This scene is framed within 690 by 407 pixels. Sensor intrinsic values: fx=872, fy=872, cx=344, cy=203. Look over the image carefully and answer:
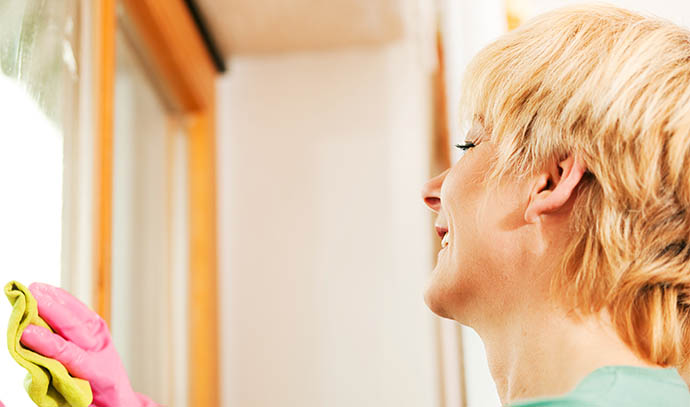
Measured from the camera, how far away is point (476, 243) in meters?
1.04

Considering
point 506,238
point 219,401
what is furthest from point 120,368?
point 219,401

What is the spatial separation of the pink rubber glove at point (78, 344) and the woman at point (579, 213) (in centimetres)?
41

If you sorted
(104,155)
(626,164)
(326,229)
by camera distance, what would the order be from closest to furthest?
(626,164)
(104,155)
(326,229)

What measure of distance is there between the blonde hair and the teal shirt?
0.05 metres

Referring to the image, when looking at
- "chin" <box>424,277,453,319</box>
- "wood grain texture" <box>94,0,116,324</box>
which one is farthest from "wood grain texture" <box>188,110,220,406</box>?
"chin" <box>424,277,453,319</box>

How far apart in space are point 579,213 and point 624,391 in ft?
0.73

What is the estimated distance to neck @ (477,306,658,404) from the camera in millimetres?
915

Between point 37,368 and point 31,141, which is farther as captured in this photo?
point 31,141

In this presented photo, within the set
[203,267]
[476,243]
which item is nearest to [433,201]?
[476,243]

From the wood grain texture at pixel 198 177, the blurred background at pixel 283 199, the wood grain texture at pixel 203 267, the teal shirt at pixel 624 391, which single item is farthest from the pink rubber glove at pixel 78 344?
the wood grain texture at pixel 203 267

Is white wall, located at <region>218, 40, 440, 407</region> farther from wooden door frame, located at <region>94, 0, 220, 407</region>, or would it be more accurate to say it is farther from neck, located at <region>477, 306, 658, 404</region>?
neck, located at <region>477, 306, 658, 404</region>

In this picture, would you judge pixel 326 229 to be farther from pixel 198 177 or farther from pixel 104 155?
pixel 104 155

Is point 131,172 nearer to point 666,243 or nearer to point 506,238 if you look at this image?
point 506,238

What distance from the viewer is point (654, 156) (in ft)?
3.04
